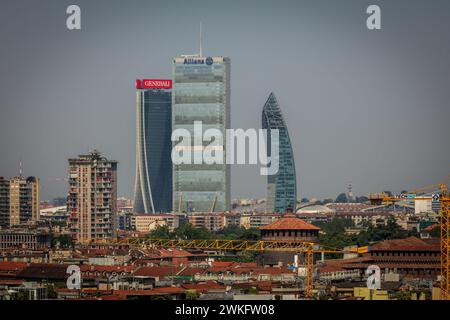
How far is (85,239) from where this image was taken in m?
120

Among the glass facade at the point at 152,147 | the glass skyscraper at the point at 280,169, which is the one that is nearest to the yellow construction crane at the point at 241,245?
the glass skyscraper at the point at 280,169

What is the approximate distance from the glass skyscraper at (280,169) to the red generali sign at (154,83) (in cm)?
1379

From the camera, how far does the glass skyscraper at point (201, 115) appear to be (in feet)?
559

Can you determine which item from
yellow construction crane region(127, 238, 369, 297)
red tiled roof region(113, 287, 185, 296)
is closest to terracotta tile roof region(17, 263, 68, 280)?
red tiled roof region(113, 287, 185, 296)

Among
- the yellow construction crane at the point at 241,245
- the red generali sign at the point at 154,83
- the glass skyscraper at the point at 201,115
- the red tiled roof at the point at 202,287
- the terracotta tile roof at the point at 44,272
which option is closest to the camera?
the red tiled roof at the point at 202,287

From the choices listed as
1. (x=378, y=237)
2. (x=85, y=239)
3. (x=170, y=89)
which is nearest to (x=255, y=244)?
(x=378, y=237)

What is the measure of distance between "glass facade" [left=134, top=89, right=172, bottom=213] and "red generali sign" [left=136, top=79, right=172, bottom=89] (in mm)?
5961

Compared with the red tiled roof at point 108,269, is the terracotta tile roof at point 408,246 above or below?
above

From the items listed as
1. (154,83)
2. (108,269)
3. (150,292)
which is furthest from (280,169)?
(150,292)

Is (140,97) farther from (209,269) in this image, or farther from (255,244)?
(209,269)

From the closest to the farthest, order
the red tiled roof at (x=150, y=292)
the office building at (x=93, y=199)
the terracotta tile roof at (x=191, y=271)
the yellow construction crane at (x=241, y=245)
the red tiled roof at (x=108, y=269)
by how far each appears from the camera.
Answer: the red tiled roof at (x=150, y=292), the red tiled roof at (x=108, y=269), the terracotta tile roof at (x=191, y=271), the yellow construction crane at (x=241, y=245), the office building at (x=93, y=199)

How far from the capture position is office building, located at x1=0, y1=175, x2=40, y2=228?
132250 mm

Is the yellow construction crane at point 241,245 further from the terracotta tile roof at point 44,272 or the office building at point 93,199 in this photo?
the terracotta tile roof at point 44,272
